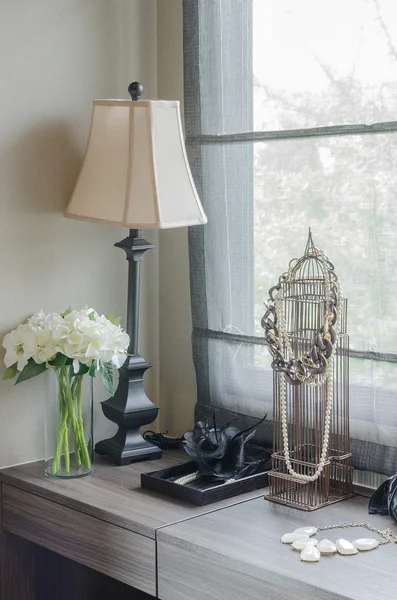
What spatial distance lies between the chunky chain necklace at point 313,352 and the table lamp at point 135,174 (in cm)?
34

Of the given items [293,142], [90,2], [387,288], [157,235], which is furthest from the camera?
[157,235]

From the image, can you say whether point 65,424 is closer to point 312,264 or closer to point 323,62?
point 312,264

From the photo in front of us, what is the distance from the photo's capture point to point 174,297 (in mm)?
2395

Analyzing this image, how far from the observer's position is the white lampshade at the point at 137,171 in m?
2.00

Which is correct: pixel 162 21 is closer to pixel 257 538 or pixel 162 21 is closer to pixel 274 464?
pixel 274 464

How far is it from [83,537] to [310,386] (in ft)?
1.93

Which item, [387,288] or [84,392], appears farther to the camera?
[84,392]

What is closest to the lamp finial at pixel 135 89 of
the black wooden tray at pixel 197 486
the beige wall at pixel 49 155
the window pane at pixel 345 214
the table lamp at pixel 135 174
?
the table lamp at pixel 135 174

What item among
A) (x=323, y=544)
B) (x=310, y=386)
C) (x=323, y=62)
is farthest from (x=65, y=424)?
(x=323, y=62)

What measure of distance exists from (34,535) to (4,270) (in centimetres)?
63

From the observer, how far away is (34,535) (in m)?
2.03

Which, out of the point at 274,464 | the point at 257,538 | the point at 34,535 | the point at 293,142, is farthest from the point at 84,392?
the point at 293,142

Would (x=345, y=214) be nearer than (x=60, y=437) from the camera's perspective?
Yes

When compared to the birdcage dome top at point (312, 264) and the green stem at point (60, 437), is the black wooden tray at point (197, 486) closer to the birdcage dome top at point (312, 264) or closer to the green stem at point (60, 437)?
the green stem at point (60, 437)
